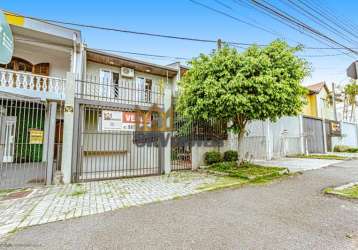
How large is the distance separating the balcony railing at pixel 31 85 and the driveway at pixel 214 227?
28.3ft

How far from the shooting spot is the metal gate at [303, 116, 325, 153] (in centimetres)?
1636

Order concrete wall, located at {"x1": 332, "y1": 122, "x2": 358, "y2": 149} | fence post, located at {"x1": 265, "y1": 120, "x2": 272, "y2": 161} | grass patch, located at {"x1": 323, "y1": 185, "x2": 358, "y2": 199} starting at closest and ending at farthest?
grass patch, located at {"x1": 323, "y1": 185, "x2": 358, "y2": 199} < fence post, located at {"x1": 265, "y1": 120, "x2": 272, "y2": 161} < concrete wall, located at {"x1": 332, "y1": 122, "x2": 358, "y2": 149}

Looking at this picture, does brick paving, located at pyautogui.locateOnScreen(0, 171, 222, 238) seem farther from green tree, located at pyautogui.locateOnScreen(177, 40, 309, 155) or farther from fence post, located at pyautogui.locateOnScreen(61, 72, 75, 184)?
green tree, located at pyautogui.locateOnScreen(177, 40, 309, 155)

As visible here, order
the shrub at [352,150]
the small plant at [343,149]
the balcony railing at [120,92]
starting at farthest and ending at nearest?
1. the small plant at [343,149]
2. the shrub at [352,150]
3. the balcony railing at [120,92]

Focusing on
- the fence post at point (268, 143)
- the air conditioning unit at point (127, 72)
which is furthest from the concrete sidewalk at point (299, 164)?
the air conditioning unit at point (127, 72)

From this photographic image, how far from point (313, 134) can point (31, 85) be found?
19791mm

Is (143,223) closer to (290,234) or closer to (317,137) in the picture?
(290,234)

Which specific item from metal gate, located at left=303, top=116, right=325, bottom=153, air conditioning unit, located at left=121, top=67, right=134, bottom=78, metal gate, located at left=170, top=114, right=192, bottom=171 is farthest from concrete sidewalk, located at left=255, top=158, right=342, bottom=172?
air conditioning unit, located at left=121, top=67, right=134, bottom=78

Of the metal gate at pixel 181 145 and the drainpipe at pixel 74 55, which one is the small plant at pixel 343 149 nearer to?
the metal gate at pixel 181 145

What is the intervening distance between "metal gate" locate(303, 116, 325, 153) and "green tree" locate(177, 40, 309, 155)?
10.1 m

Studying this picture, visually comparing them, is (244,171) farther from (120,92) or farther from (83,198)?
(120,92)

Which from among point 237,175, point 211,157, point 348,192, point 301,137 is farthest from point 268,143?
point 348,192

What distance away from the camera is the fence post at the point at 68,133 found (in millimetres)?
6922

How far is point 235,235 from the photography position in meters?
3.15
